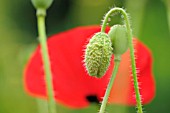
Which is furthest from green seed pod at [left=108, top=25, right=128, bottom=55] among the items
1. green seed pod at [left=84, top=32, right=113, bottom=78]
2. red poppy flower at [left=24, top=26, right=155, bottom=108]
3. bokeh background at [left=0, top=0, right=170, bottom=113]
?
bokeh background at [left=0, top=0, right=170, bottom=113]

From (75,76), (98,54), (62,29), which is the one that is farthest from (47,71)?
(62,29)

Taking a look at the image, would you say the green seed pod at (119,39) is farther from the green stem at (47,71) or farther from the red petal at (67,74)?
the red petal at (67,74)

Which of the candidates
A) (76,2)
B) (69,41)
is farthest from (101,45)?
(76,2)

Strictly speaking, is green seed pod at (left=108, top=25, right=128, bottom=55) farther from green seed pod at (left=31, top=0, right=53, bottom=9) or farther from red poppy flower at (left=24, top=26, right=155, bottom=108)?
red poppy flower at (left=24, top=26, right=155, bottom=108)

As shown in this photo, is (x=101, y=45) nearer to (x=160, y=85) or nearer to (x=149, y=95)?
(x=149, y=95)

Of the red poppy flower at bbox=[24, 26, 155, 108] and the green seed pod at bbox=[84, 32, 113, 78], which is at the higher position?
the red poppy flower at bbox=[24, 26, 155, 108]

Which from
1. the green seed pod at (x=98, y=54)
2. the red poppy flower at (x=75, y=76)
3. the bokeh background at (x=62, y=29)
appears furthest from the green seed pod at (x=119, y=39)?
the bokeh background at (x=62, y=29)
